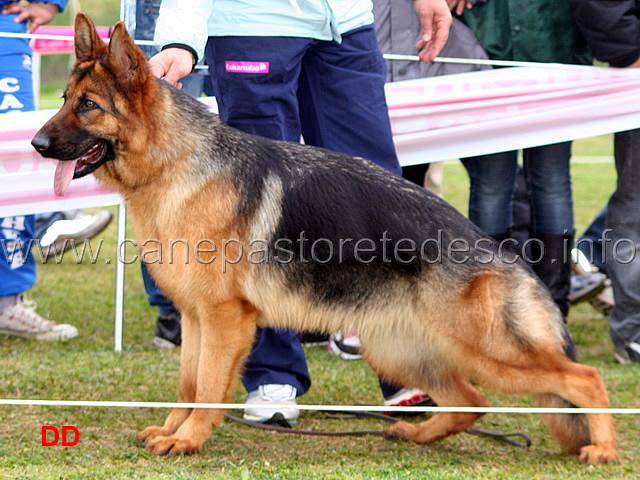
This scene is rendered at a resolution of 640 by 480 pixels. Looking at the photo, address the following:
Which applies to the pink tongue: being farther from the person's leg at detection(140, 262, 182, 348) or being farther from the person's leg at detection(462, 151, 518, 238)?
the person's leg at detection(462, 151, 518, 238)

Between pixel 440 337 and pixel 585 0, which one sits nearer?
pixel 440 337

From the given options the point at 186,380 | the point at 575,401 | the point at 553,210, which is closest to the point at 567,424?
the point at 575,401

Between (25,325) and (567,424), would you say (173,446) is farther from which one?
(25,325)

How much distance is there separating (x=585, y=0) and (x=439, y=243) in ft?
6.77

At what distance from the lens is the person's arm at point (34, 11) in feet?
15.5

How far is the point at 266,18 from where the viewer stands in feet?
10.8

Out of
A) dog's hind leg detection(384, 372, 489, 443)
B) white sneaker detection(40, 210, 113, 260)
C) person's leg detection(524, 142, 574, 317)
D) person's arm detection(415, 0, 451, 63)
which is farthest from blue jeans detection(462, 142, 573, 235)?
white sneaker detection(40, 210, 113, 260)

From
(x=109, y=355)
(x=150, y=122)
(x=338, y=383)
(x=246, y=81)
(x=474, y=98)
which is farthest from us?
(x=474, y=98)

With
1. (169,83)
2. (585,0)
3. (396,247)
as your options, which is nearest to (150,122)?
(169,83)

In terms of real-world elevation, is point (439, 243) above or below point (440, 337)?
above

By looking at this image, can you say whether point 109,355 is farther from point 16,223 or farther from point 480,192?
point 480,192

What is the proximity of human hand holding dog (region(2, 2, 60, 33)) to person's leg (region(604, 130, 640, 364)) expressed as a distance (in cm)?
362

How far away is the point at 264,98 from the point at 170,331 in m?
1.97

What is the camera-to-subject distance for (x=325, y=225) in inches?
119
